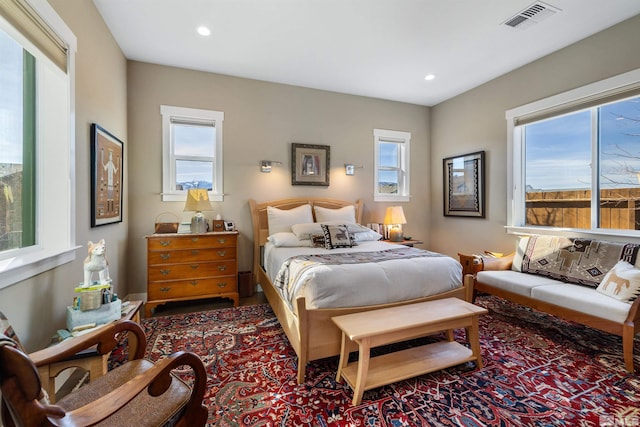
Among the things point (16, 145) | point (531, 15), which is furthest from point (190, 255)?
point (531, 15)

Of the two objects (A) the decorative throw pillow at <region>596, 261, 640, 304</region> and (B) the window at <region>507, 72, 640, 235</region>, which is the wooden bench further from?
(B) the window at <region>507, 72, 640, 235</region>

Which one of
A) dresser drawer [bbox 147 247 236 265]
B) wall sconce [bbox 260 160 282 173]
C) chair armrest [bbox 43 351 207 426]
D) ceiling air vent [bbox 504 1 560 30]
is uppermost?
ceiling air vent [bbox 504 1 560 30]

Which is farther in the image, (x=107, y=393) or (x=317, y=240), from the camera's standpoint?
(x=317, y=240)

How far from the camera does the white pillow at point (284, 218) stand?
12.2 ft

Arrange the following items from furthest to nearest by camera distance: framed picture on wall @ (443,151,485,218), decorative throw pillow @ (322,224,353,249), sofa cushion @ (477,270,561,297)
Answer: framed picture on wall @ (443,151,485,218) → decorative throw pillow @ (322,224,353,249) → sofa cushion @ (477,270,561,297)

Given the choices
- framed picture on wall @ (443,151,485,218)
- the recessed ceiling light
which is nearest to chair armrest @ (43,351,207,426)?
the recessed ceiling light

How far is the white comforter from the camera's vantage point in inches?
80.6

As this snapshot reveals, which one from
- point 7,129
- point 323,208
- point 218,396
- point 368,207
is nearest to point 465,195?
point 368,207

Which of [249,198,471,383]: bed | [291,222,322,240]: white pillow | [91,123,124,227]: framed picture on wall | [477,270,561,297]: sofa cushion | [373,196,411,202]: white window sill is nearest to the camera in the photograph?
[249,198,471,383]: bed

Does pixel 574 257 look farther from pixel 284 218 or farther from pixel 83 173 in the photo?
pixel 83 173

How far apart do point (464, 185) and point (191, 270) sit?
4069 millimetres

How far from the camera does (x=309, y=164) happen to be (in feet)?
14.1

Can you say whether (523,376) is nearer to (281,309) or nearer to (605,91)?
(281,309)

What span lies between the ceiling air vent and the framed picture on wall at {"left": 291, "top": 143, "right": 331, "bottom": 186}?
255cm
